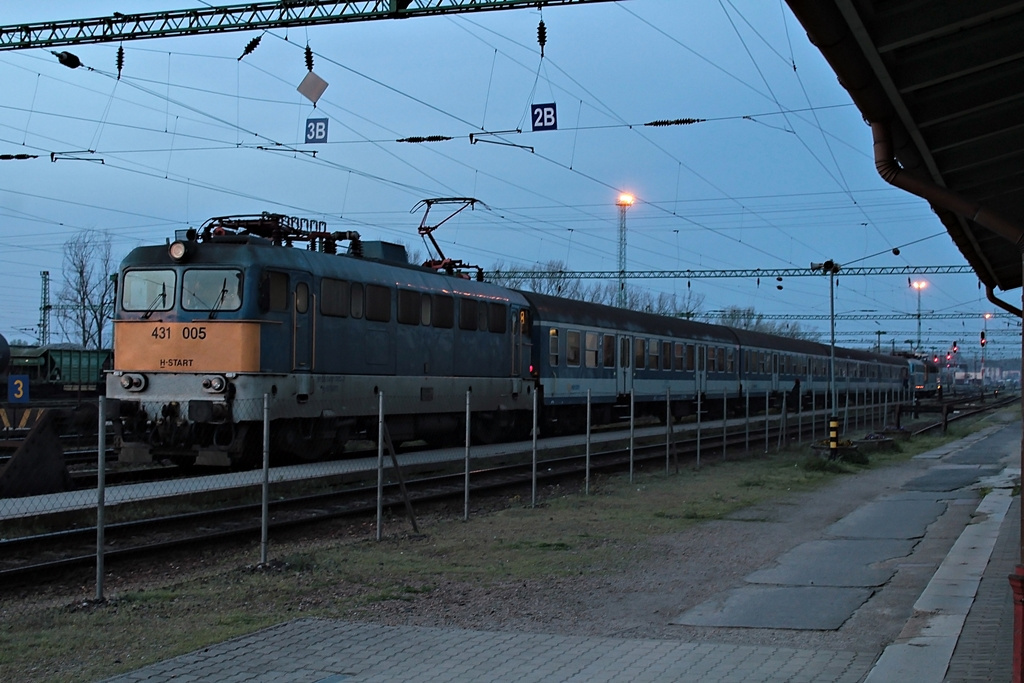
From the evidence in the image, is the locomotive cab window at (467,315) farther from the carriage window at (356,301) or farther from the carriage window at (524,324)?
the carriage window at (356,301)

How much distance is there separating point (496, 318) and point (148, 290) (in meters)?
9.11

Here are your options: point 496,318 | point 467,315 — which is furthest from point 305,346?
point 496,318

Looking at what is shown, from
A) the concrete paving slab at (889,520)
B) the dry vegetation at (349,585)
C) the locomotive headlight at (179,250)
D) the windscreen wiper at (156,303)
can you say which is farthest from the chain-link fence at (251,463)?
the concrete paving slab at (889,520)

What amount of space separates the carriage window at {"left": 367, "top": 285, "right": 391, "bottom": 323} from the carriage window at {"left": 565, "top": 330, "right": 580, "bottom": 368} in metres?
9.17

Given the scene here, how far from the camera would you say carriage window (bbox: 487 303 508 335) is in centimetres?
2433

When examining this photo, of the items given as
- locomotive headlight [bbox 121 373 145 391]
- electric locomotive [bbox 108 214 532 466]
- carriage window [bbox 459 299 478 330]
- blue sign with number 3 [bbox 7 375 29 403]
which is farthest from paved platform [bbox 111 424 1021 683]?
blue sign with number 3 [bbox 7 375 29 403]

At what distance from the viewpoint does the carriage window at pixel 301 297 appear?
1778cm

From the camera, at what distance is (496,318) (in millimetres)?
24641

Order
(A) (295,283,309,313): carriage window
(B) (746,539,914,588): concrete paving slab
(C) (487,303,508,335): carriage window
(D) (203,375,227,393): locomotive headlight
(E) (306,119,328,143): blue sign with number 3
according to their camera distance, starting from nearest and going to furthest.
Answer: (B) (746,539,914,588): concrete paving slab → (D) (203,375,227,393): locomotive headlight → (A) (295,283,309,313): carriage window → (E) (306,119,328,143): blue sign with number 3 → (C) (487,303,508,335): carriage window

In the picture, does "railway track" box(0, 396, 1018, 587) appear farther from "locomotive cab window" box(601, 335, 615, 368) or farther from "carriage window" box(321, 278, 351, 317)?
"locomotive cab window" box(601, 335, 615, 368)

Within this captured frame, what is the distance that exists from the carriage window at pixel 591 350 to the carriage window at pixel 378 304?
10.6m

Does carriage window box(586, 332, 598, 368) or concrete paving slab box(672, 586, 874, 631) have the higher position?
carriage window box(586, 332, 598, 368)

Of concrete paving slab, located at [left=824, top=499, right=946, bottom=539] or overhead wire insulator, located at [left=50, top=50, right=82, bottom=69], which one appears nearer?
concrete paving slab, located at [left=824, top=499, right=946, bottom=539]

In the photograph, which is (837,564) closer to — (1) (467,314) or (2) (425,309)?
(2) (425,309)
